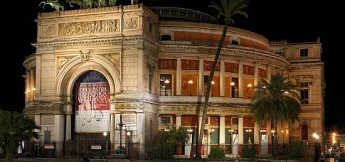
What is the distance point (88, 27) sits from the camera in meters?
67.1

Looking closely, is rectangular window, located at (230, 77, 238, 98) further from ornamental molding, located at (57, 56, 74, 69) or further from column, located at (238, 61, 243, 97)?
ornamental molding, located at (57, 56, 74, 69)

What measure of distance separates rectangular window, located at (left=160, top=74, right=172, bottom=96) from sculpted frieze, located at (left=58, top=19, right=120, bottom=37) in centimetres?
909

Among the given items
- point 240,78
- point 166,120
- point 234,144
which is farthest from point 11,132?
point 240,78

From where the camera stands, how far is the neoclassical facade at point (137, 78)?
213 ft

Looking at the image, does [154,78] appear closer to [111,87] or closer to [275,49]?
[111,87]

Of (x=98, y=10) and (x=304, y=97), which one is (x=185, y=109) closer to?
(x=98, y=10)

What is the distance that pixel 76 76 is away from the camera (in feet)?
226

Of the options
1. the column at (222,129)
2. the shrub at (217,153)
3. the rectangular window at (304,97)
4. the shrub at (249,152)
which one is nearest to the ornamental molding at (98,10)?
the column at (222,129)

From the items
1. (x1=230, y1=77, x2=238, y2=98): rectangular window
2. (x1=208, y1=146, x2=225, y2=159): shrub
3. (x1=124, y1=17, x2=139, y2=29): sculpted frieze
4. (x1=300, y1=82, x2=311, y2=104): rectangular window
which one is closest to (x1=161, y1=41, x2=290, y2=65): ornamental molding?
(x1=230, y1=77, x2=238, y2=98): rectangular window

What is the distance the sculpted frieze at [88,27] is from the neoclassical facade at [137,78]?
11 centimetres

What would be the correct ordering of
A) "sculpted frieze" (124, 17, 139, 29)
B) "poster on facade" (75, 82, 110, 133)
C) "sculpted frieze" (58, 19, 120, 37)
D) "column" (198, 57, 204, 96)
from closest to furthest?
"sculpted frieze" (124, 17, 139, 29), "sculpted frieze" (58, 19, 120, 37), "poster on facade" (75, 82, 110, 133), "column" (198, 57, 204, 96)

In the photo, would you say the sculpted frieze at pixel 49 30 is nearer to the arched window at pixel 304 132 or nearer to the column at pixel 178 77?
the column at pixel 178 77

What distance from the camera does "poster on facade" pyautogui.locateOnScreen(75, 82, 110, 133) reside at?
68.1 metres

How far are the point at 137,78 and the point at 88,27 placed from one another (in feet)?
28.1
